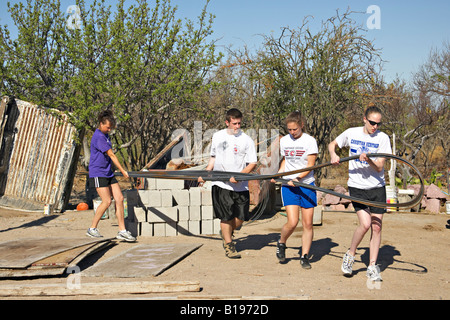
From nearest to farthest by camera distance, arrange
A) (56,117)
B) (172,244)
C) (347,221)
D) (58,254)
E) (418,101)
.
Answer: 1. (58,254)
2. (172,244)
3. (347,221)
4. (56,117)
5. (418,101)

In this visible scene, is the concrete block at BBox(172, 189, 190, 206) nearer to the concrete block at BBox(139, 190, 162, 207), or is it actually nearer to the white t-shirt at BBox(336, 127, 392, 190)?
the concrete block at BBox(139, 190, 162, 207)

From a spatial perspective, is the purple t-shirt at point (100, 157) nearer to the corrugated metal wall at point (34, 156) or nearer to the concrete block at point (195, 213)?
the concrete block at point (195, 213)

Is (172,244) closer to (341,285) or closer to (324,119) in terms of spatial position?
(341,285)

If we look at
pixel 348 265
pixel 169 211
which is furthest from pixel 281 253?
pixel 169 211

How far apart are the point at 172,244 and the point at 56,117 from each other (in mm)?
5554

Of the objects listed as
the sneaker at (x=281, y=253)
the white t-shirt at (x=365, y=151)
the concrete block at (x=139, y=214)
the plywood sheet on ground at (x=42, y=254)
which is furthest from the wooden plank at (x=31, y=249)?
the white t-shirt at (x=365, y=151)

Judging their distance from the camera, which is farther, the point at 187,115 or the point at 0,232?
the point at 187,115

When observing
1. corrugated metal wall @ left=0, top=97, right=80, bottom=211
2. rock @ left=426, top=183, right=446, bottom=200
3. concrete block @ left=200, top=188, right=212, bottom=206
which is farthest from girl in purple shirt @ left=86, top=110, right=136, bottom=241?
rock @ left=426, top=183, right=446, bottom=200

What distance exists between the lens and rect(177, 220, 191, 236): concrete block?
8.39 metres

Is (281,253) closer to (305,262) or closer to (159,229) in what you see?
(305,262)

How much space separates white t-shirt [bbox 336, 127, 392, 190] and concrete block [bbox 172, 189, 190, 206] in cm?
353

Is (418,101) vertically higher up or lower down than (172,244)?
higher up

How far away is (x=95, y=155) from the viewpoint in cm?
755

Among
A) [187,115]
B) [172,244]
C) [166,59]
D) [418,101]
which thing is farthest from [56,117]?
[418,101]
